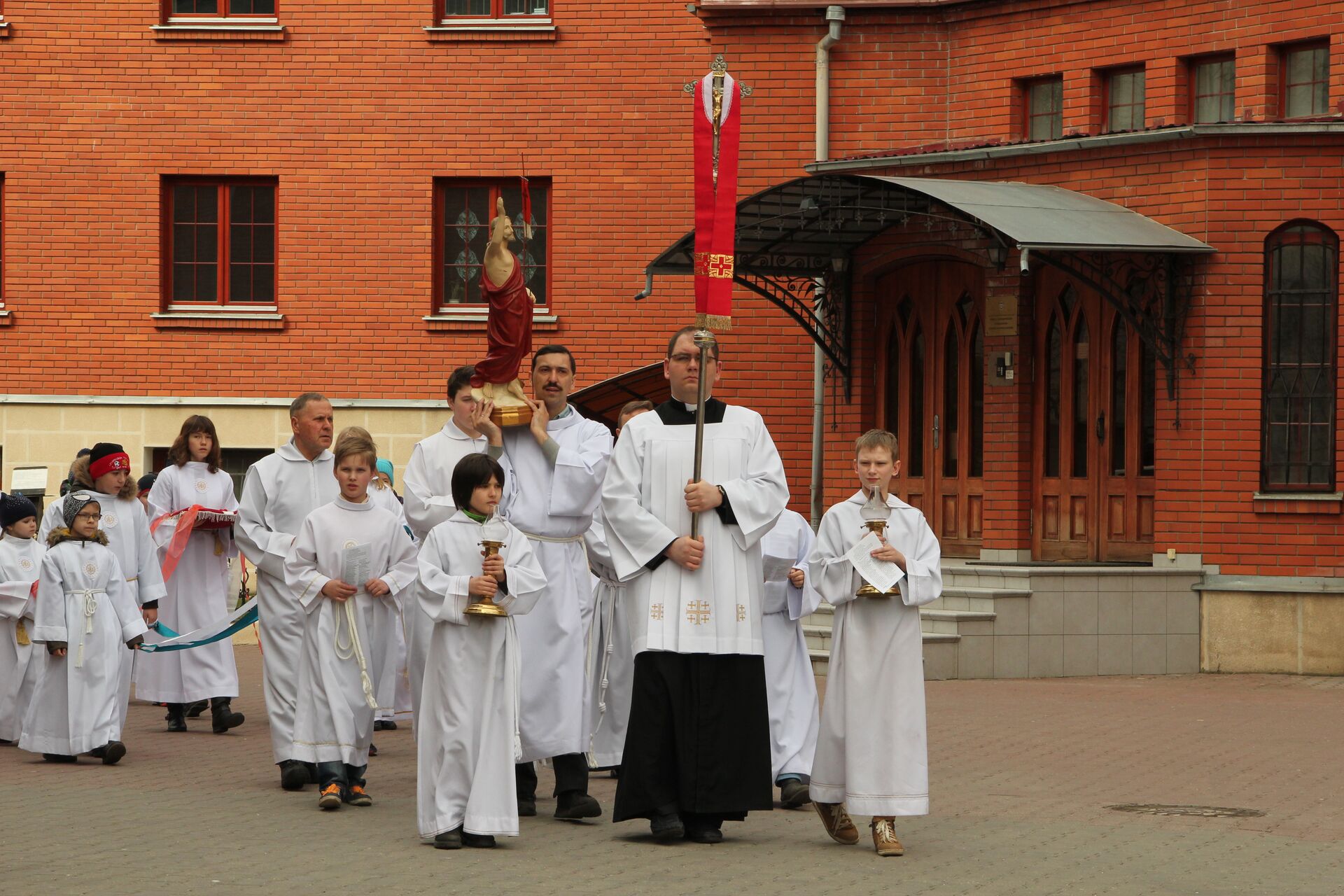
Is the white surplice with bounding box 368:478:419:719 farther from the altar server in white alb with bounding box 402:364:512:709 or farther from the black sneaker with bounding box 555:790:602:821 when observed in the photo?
the black sneaker with bounding box 555:790:602:821

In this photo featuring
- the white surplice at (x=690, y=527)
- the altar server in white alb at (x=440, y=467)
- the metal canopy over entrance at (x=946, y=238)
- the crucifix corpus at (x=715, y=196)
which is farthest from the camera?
the metal canopy over entrance at (x=946, y=238)

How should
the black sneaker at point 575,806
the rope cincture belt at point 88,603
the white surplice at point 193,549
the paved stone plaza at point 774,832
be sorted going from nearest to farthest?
the paved stone plaza at point 774,832 → the black sneaker at point 575,806 → the rope cincture belt at point 88,603 → the white surplice at point 193,549

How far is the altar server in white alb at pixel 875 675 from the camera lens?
830cm

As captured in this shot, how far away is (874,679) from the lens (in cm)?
845

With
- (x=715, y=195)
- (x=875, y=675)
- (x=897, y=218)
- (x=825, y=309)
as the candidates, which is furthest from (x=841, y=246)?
(x=875, y=675)

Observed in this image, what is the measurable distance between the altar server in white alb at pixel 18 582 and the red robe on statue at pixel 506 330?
13.1 feet

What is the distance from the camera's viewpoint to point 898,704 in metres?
8.40

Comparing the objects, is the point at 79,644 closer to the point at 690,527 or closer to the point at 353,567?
the point at 353,567

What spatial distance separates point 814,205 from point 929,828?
30.4 feet

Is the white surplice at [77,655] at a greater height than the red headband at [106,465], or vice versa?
the red headband at [106,465]

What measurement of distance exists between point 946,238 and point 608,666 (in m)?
9.43

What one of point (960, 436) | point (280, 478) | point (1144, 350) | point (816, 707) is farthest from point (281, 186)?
point (816, 707)

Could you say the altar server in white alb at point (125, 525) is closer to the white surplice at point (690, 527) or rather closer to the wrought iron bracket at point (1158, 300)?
the white surplice at point (690, 527)

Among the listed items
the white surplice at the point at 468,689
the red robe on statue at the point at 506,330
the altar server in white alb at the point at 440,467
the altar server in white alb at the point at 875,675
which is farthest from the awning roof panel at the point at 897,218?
the white surplice at the point at 468,689
